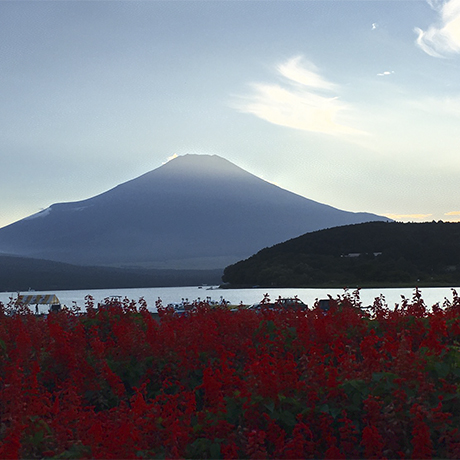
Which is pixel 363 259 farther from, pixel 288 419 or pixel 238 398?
pixel 288 419

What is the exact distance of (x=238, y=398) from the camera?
9.00 metres

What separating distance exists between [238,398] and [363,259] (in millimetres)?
137587

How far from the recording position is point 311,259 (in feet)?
A: 502

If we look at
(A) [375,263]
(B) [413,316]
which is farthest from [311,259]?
(B) [413,316]

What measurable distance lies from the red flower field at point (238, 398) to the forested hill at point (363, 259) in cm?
12372

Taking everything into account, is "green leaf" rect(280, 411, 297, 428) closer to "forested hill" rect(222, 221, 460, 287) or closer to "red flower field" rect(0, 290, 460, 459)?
"red flower field" rect(0, 290, 460, 459)

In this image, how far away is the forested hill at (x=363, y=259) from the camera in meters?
136

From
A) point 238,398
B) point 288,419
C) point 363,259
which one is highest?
point 363,259

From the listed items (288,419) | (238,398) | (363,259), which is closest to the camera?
(288,419)

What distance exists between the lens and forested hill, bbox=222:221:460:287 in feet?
447

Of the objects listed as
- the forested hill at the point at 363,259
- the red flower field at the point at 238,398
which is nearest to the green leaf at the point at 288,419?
the red flower field at the point at 238,398

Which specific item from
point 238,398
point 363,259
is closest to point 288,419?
point 238,398

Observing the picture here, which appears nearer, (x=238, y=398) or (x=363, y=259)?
(x=238, y=398)

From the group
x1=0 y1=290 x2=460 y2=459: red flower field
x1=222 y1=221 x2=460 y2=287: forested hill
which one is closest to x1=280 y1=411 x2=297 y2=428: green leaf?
x1=0 y1=290 x2=460 y2=459: red flower field
